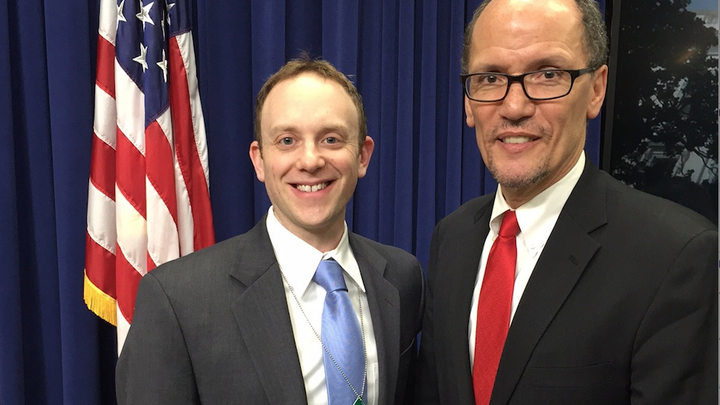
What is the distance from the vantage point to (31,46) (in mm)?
2568

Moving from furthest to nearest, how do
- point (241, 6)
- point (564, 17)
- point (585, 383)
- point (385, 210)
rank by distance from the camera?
point (385, 210) < point (241, 6) < point (564, 17) < point (585, 383)

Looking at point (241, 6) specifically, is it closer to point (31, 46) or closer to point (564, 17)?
point (31, 46)

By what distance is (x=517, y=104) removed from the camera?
129 centimetres

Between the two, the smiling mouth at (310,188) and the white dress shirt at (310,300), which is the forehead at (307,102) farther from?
the white dress shirt at (310,300)

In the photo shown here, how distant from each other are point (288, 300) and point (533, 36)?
2.83ft

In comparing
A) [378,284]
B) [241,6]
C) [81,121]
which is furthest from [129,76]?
[378,284]

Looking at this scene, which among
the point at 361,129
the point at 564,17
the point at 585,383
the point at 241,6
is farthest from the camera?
the point at 241,6

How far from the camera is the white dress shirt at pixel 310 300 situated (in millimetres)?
1386

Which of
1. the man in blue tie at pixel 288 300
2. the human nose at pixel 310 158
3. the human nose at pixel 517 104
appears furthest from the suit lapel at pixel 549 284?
the human nose at pixel 310 158

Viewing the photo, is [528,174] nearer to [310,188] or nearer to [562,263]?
[562,263]

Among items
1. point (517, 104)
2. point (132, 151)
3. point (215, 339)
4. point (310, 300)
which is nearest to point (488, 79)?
point (517, 104)

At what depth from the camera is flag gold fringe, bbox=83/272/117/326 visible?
8.39 feet

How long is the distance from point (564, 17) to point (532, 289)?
0.62m

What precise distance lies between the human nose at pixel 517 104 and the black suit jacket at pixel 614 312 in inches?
8.4
